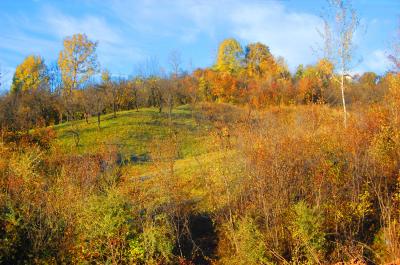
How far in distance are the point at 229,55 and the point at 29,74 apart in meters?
32.3

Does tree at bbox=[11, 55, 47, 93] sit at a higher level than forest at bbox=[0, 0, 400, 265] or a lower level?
higher

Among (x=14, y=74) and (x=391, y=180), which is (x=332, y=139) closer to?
(x=391, y=180)

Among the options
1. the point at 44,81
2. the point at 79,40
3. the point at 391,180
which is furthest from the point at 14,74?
the point at 391,180

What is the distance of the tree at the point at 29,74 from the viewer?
57719mm

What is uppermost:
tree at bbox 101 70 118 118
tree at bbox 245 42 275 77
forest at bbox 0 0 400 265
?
tree at bbox 245 42 275 77

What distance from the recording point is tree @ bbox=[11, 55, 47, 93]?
189ft

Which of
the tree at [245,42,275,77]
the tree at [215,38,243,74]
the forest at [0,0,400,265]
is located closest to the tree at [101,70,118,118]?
the tree at [215,38,243,74]

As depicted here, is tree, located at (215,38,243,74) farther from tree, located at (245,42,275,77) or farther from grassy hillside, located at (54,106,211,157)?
grassy hillside, located at (54,106,211,157)

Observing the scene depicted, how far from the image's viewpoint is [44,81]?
58188 millimetres

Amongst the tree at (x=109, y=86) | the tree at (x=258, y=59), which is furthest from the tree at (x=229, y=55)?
the tree at (x=109, y=86)

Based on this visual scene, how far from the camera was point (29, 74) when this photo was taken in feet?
193

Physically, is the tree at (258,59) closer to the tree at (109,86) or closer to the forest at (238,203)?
the tree at (109,86)

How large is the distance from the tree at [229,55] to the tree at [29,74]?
28455 mm

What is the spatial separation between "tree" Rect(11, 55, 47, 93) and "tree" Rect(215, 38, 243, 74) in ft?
93.4
